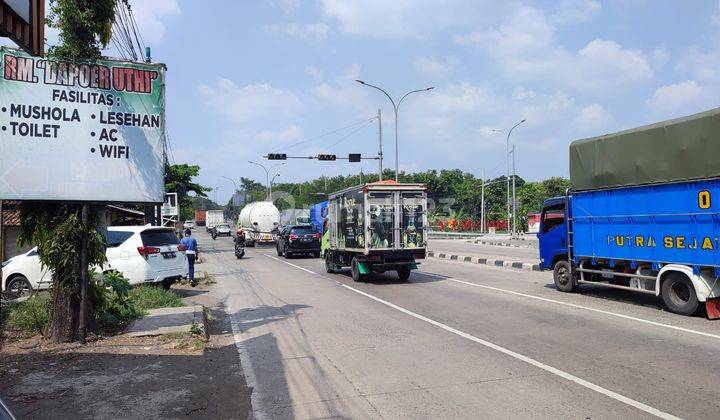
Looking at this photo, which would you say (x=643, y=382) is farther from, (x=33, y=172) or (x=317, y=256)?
(x=317, y=256)

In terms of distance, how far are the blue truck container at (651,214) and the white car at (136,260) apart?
9596 mm

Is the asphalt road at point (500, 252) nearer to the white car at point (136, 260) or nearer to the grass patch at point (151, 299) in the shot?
the white car at point (136, 260)

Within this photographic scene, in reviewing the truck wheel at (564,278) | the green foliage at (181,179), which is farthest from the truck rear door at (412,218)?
the green foliage at (181,179)

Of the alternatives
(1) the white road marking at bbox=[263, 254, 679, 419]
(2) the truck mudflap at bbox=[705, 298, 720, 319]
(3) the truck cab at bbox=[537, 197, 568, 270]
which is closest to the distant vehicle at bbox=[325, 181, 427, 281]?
(3) the truck cab at bbox=[537, 197, 568, 270]

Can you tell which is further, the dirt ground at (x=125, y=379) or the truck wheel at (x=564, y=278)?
the truck wheel at (x=564, y=278)

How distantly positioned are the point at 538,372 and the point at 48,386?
5474mm

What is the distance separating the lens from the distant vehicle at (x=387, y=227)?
1506 cm

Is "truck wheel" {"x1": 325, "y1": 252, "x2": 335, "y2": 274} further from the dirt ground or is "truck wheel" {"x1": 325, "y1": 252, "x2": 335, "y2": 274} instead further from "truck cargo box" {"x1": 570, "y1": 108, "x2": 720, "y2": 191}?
the dirt ground

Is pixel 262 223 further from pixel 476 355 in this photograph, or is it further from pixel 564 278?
pixel 476 355

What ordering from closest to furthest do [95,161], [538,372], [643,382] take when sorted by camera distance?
[643,382] → [538,372] → [95,161]

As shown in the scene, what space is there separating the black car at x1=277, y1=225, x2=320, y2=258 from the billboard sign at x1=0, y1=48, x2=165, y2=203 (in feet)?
59.2

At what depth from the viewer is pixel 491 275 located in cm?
1734

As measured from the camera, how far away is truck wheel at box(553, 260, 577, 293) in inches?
499

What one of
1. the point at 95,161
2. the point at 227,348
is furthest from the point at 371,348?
the point at 95,161
